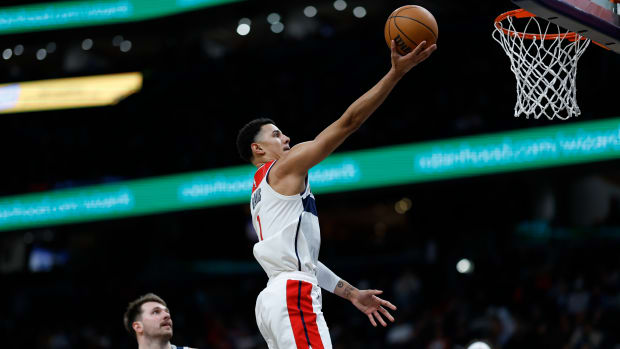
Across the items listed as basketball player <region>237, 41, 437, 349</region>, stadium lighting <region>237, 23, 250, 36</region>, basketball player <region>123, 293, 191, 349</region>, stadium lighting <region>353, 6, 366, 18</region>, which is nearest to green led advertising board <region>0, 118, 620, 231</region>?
stadium lighting <region>237, 23, 250, 36</region>

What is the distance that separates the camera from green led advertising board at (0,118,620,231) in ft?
31.1

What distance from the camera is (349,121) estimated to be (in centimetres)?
371

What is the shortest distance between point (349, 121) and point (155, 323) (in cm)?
188

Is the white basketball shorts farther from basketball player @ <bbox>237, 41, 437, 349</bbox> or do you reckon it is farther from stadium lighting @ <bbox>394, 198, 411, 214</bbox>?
stadium lighting @ <bbox>394, 198, 411, 214</bbox>

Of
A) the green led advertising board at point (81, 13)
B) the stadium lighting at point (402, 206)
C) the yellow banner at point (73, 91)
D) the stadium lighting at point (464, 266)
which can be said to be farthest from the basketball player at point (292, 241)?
the stadium lighting at point (402, 206)

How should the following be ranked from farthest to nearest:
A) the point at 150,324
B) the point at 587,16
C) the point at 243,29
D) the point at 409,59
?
the point at 243,29
the point at 150,324
the point at 587,16
the point at 409,59

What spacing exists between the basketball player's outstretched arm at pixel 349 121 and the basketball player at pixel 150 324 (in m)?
1.34

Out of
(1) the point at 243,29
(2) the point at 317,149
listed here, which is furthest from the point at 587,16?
(1) the point at 243,29

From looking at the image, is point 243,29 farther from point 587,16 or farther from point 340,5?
point 587,16

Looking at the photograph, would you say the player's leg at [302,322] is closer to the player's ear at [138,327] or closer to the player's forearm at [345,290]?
the player's forearm at [345,290]

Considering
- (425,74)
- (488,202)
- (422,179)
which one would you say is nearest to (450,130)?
(422,179)

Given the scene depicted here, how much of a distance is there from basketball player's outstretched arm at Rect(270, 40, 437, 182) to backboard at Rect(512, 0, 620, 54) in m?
0.74

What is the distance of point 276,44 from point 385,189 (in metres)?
5.35

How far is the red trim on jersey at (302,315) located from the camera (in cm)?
384
